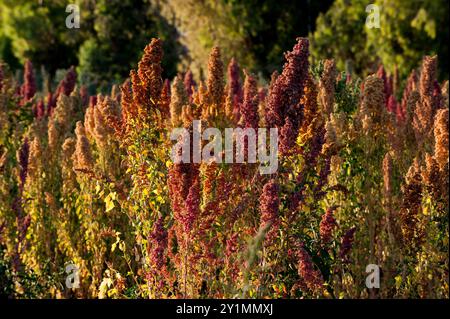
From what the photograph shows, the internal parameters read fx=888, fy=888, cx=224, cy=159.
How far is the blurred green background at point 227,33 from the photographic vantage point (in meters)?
15.4

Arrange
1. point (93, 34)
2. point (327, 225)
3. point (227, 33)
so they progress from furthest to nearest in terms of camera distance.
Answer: point (93, 34), point (227, 33), point (327, 225)

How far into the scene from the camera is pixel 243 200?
3.91 meters

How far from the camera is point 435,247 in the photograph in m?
4.39

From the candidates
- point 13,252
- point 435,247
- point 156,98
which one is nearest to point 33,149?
point 13,252

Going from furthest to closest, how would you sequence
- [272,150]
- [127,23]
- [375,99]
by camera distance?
[127,23] → [375,99] → [272,150]

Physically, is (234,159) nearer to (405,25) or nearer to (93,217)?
(93,217)

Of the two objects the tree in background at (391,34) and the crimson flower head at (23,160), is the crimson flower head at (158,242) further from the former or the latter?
the tree in background at (391,34)

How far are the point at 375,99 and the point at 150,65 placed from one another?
142cm

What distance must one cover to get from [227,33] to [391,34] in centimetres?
403

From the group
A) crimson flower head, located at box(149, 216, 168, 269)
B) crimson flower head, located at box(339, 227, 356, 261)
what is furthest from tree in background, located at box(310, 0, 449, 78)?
crimson flower head, located at box(149, 216, 168, 269)

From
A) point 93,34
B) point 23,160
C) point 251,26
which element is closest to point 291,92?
point 23,160

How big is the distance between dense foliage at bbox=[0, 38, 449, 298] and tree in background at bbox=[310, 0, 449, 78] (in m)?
9.61

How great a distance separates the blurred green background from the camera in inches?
605

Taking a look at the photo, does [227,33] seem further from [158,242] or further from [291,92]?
[158,242]
